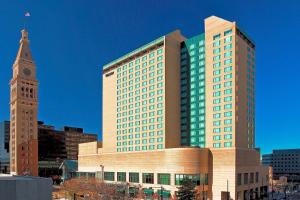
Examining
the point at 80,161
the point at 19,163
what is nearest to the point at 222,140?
the point at 80,161

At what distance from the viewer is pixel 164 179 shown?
9456cm

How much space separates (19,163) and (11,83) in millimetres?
40743

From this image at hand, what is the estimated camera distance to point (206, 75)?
315ft

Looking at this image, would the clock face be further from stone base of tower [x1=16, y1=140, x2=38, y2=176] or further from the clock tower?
stone base of tower [x1=16, y1=140, x2=38, y2=176]

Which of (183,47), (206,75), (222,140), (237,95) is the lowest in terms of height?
(222,140)

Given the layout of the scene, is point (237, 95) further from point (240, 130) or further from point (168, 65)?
point (168, 65)

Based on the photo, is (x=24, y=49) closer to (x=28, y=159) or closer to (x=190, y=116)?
(x=28, y=159)

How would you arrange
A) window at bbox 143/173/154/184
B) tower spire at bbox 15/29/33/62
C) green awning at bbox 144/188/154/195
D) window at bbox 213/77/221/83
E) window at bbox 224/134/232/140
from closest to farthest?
window at bbox 224/134/232/140, window at bbox 213/77/221/83, green awning at bbox 144/188/154/195, window at bbox 143/173/154/184, tower spire at bbox 15/29/33/62

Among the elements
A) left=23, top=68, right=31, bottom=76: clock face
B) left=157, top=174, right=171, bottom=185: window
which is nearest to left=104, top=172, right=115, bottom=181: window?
left=157, top=174, right=171, bottom=185: window

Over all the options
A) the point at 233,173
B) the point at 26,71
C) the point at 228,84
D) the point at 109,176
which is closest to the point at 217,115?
the point at 228,84

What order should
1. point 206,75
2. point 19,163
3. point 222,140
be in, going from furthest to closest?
point 19,163 → point 206,75 → point 222,140

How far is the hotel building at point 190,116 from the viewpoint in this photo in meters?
87.2

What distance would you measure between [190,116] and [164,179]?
23665mm

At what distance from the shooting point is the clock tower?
136m
